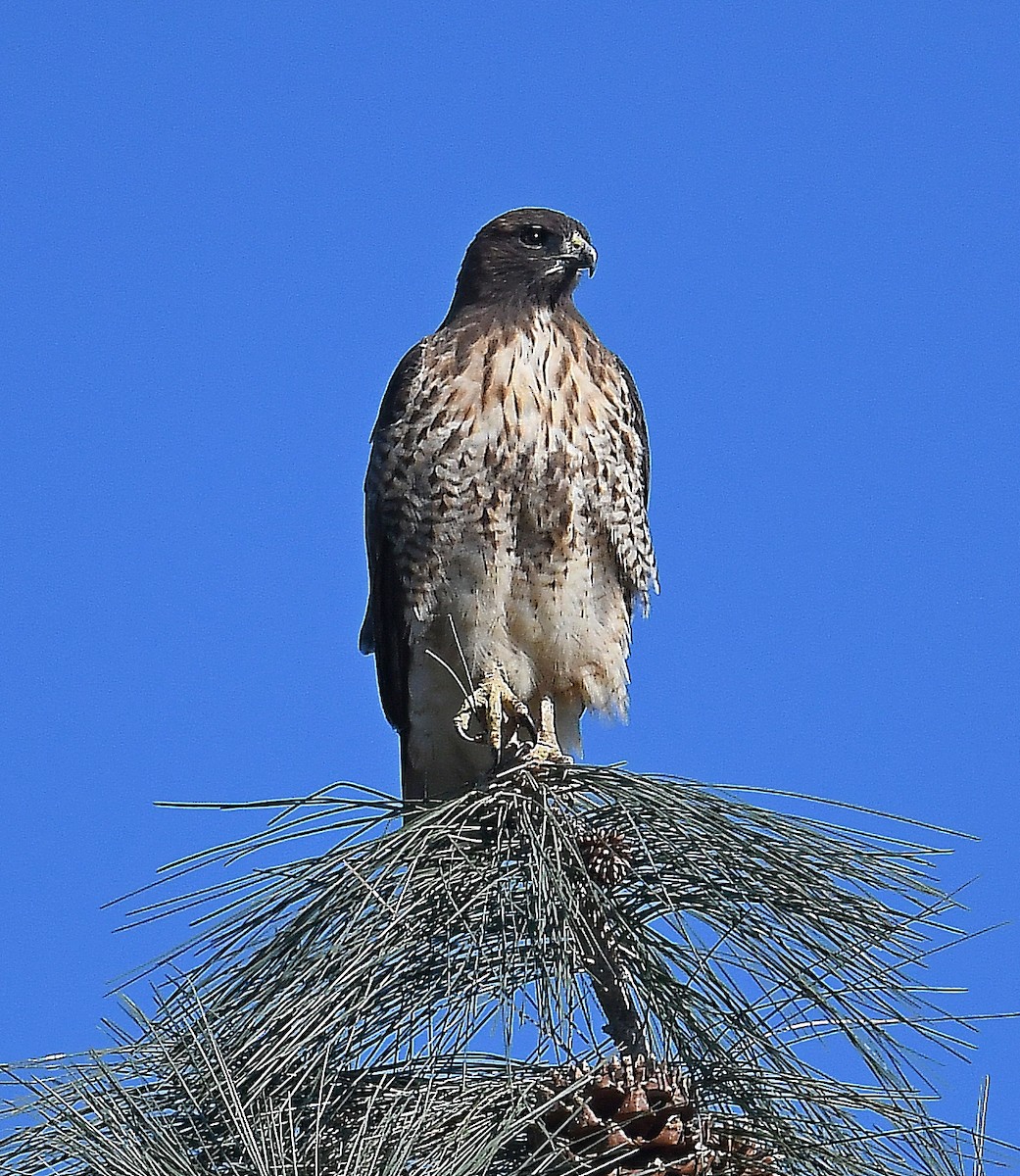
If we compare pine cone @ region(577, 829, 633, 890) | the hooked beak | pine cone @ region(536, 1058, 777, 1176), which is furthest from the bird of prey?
pine cone @ region(536, 1058, 777, 1176)

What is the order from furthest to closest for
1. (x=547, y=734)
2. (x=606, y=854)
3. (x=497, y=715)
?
(x=547, y=734)
(x=497, y=715)
(x=606, y=854)

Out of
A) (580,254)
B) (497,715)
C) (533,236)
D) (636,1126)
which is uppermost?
(533,236)

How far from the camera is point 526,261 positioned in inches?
222

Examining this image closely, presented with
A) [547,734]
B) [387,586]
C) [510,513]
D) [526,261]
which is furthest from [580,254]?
[547,734]

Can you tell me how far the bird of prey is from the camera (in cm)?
502

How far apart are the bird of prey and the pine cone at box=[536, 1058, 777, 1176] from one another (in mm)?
2425

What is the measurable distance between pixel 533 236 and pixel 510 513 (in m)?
1.15

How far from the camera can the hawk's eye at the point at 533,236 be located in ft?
18.5

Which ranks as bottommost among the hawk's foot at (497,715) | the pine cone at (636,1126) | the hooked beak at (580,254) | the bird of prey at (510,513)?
the pine cone at (636,1126)

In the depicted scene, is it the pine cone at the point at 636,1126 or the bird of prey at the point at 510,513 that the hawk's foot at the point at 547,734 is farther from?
the pine cone at the point at 636,1126

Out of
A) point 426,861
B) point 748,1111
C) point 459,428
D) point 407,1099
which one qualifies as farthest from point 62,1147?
point 459,428

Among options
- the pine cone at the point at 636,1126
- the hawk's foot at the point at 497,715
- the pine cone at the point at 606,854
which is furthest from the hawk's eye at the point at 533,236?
the pine cone at the point at 636,1126

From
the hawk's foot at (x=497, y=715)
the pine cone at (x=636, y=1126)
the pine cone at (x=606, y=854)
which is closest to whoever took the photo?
the pine cone at (x=636, y=1126)

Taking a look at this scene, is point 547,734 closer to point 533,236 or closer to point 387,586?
point 387,586
